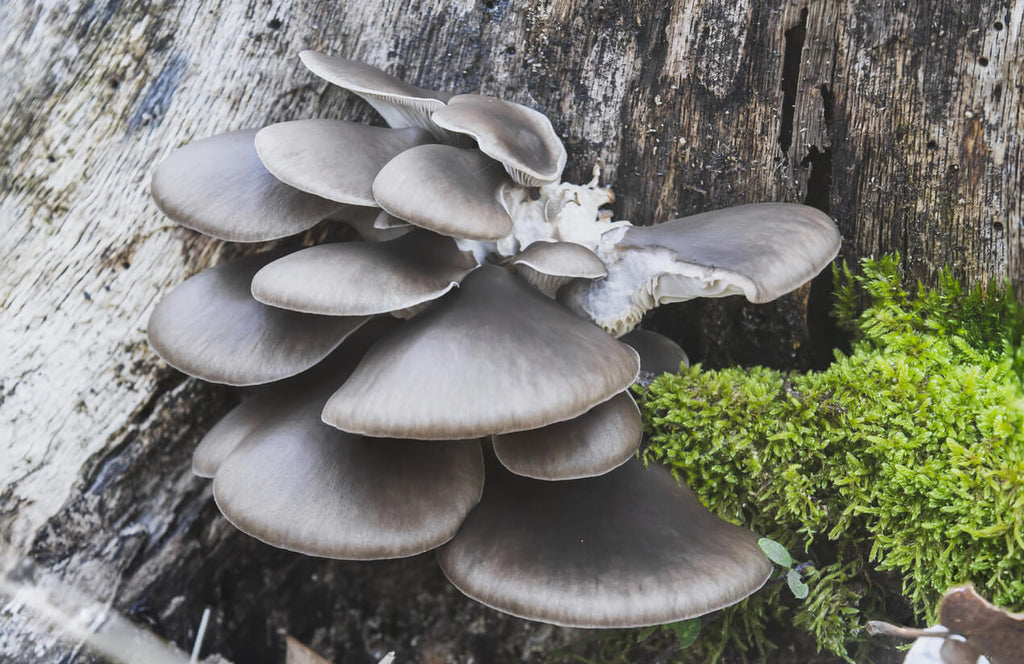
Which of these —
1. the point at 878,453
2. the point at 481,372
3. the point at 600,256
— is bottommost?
the point at 878,453

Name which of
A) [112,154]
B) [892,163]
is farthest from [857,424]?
[112,154]

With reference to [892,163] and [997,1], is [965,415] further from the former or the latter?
[997,1]

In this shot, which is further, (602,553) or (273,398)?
(273,398)

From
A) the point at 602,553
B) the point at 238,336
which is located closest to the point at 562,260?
the point at 602,553

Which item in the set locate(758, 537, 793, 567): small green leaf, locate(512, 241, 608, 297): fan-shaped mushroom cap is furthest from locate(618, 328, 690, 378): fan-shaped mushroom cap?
locate(758, 537, 793, 567): small green leaf

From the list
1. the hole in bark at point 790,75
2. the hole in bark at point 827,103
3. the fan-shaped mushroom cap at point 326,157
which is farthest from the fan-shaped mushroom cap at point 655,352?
the fan-shaped mushroom cap at point 326,157

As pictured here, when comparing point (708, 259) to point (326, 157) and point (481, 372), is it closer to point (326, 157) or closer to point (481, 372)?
point (481, 372)
